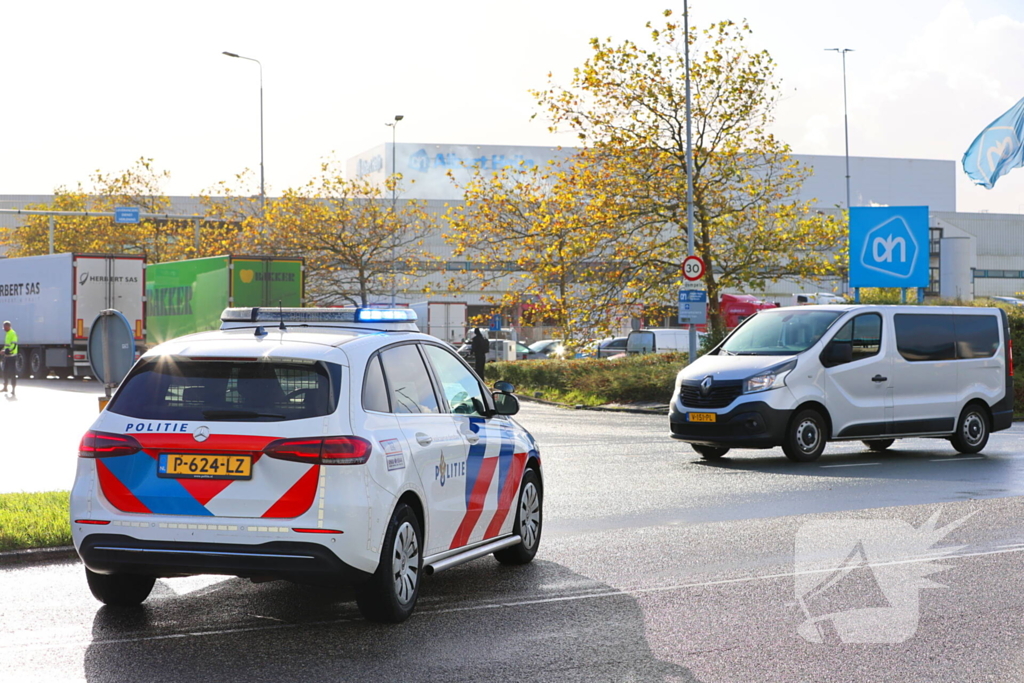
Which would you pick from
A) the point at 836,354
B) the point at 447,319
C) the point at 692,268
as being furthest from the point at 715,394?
the point at 447,319

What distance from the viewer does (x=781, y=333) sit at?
15883 millimetres

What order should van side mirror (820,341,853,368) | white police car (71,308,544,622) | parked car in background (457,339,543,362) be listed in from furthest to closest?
parked car in background (457,339,543,362), van side mirror (820,341,853,368), white police car (71,308,544,622)

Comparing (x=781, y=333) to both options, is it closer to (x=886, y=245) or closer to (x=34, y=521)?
(x=34, y=521)

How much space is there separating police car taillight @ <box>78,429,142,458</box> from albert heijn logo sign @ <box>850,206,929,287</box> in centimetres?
2379

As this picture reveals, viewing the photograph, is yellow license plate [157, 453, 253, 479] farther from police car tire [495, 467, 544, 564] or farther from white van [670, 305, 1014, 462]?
white van [670, 305, 1014, 462]

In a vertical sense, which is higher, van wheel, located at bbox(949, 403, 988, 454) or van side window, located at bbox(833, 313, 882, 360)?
van side window, located at bbox(833, 313, 882, 360)

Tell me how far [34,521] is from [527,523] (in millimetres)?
3774

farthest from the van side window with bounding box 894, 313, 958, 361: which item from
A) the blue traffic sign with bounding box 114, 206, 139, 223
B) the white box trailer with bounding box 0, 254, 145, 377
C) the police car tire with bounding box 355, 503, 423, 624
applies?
the blue traffic sign with bounding box 114, 206, 139, 223

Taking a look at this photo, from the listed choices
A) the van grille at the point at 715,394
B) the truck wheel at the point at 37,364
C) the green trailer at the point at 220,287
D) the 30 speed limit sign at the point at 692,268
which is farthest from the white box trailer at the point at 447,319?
the van grille at the point at 715,394

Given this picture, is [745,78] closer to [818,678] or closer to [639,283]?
[639,283]

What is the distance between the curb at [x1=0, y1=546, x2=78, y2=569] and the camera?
8773 mm

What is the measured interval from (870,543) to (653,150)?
2286 centimetres

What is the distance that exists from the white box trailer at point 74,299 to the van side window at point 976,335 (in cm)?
2730

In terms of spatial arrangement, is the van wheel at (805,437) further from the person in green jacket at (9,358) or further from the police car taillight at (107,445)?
the person in green jacket at (9,358)
